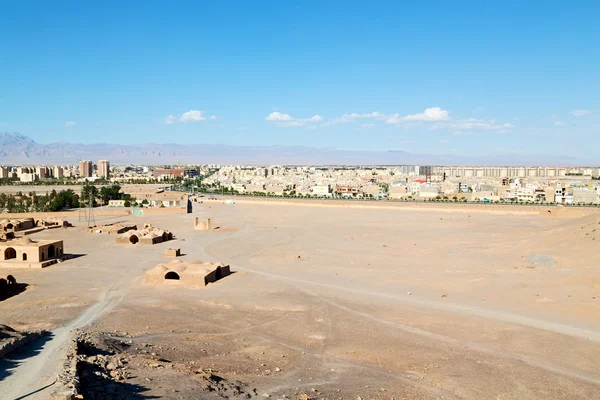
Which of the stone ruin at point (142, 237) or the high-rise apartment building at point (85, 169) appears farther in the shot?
the high-rise apartment building at point (85, 169)

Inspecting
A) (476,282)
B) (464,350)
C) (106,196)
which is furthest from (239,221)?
(464,350)

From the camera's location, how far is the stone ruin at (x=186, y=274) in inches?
896

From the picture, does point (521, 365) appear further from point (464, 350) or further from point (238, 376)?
point (238, 376)

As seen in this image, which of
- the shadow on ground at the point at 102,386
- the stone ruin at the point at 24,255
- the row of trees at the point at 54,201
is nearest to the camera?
the shadow on ground at the point at 102,386

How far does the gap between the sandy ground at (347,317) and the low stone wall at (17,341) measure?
0.51m

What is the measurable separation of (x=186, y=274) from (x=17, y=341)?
34.0 ft

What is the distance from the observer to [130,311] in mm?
18266

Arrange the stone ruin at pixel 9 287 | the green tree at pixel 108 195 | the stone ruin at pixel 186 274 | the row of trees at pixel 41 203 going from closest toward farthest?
the stone ruin at pixel 9 287 < the stone ruin at pixel 186 274 < the row of trees at pixel 41 203 < the green tree at pixel 108 195

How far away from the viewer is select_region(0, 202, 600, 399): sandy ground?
481 inches

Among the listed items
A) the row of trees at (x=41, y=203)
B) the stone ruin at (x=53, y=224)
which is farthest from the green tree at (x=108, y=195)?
the stone ruin at (x=53, y=224)

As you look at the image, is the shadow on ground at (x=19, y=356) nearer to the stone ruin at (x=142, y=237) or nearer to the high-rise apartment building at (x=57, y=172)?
the stone ruin at (x=142, y=237)

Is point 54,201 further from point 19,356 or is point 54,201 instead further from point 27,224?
point 19,356

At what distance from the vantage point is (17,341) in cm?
1270

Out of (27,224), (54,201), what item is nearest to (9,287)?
(27,224)
